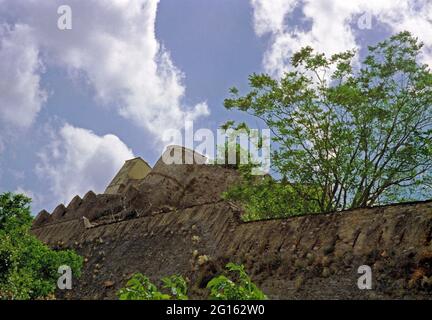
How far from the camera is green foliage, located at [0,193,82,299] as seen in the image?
544 inches

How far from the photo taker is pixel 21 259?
1509cm

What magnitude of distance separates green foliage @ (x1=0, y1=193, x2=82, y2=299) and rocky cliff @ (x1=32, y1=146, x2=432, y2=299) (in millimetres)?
3055

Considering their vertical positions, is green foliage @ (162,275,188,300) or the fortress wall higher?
the fortress wall

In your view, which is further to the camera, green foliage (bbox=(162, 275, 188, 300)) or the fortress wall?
the fortress wall

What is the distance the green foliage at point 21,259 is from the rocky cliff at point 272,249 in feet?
10.0

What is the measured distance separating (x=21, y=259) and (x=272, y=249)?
305 inches

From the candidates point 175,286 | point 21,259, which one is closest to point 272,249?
point 21,259

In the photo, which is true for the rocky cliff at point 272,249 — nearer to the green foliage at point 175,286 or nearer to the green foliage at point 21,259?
the green foliage at point 21,259

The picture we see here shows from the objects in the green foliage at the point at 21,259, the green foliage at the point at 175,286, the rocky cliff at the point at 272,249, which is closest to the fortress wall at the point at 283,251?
the rocky cliff at the point at 272,249

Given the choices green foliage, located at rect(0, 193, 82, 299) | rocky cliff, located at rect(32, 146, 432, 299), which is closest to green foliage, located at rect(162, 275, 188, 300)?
rocky cliff, located at rect(32, 146, 432, 299)

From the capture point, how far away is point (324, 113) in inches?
895

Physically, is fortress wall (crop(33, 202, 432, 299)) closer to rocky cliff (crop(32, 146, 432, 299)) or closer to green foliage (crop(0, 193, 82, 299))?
rocky cliff (crop(32, 146, 432, 299))

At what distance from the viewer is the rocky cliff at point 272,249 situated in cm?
1131
